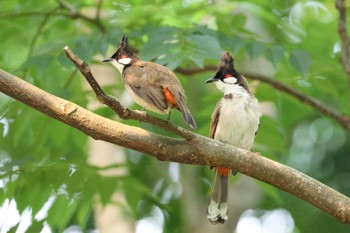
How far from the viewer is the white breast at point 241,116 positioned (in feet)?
13.5

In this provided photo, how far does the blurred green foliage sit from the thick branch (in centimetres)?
83

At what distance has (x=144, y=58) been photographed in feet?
12.9

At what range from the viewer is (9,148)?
4508 millimetres

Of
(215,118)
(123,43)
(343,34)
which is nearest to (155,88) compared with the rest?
(123,43)

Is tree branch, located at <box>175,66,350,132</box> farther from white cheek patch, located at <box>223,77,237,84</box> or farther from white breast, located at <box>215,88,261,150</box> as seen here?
white cheek patch, located at <box>223,77,237,84</box>

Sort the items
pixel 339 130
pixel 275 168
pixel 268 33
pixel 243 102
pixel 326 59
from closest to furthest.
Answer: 1. pixel 275 168
2. pixel 243 102
3. pixel 326 59
4. pixel 268 33
5. pixel 339 130

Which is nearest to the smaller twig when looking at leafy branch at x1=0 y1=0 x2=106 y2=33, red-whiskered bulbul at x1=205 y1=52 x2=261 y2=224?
red-whiskered bulbul at x1=205 y1=52 x2=261 y2=224

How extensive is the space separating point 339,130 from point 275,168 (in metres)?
4.44

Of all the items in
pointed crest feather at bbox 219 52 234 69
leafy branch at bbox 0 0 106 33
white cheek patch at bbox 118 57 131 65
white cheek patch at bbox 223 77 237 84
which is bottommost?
leafy branch at bbox 0 0 106 33

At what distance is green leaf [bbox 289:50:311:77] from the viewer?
422 centimetres

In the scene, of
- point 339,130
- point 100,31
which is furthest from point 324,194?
point 339,130

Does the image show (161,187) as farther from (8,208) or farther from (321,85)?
(8,208)

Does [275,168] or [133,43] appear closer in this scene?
[275,168]

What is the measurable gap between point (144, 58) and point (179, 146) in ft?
3.33
